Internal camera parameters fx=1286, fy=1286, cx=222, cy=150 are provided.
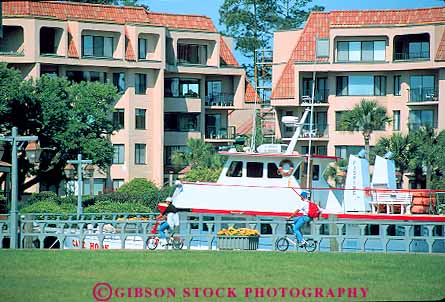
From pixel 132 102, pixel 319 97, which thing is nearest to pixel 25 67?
pixel 132 102

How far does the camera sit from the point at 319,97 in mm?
85125

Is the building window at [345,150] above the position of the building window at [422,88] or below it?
below

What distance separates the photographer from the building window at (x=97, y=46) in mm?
82875

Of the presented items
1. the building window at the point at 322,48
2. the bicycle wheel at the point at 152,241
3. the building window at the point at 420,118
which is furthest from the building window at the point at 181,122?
the bicycle wheel at the point at 152,241

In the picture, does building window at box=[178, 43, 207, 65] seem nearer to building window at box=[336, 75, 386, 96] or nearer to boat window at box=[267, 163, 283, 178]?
building window at box=[336, 75, 386, 96]

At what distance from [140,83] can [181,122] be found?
4625mm

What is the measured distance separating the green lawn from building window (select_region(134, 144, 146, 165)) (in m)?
49.3

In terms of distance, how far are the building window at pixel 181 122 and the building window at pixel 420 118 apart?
1526 cm

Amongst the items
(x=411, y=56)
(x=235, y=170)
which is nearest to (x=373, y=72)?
(x=411, y=56)

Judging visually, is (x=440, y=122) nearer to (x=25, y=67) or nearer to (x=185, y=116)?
(x=185, y=116)

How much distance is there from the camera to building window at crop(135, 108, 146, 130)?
85.7 meters

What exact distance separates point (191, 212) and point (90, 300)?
2086 cm

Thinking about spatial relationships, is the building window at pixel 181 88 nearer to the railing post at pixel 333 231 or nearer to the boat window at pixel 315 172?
the boat window at pixel 315 172

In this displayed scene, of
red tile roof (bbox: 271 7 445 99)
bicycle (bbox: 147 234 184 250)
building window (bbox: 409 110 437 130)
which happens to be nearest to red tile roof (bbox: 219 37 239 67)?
red tile roof (bbox: 271 7 445 99)
